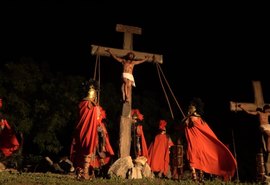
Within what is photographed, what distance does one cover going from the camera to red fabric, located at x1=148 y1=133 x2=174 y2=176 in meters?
15.8

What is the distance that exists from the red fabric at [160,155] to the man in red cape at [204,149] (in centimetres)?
492

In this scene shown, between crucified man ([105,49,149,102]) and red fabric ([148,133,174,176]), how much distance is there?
532cm

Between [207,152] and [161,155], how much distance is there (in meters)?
5.38

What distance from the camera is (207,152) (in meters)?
10.8

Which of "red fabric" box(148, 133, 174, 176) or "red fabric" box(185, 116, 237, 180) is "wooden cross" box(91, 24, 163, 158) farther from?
"red fabric" box(148, 133, 174, 176)

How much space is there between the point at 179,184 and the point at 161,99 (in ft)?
61.7

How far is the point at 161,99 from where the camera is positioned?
2783cm

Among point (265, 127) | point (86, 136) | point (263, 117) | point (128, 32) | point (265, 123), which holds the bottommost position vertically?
point (86, 136)

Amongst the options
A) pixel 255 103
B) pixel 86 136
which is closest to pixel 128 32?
pixel 86 136

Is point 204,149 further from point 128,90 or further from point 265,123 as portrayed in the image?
point 128,90

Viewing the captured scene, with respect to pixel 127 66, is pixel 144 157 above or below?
below

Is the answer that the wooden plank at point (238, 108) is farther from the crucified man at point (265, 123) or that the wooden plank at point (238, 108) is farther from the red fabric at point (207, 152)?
the red fabric at point (207, 152)

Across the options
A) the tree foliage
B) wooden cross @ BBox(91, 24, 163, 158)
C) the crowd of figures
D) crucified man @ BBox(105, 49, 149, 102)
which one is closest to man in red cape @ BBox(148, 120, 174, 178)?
the crowd of figures

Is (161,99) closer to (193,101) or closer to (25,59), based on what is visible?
(25,59)
